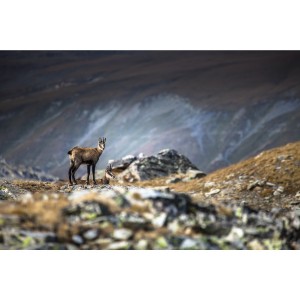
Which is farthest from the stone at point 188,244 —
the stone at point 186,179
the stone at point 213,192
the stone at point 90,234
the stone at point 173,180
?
the stone at point 173,180

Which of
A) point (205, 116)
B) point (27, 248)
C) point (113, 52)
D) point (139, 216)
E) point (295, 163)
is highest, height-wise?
point (113, 52)

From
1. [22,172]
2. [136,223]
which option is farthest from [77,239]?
[22,172]

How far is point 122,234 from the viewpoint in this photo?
1191cm

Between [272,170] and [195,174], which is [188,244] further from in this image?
[195,174]

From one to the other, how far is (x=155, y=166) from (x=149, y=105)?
Result: 932 cm

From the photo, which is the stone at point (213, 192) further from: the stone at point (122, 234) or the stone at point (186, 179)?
the stone at point (122, 234)

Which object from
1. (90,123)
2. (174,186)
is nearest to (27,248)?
(174,186)

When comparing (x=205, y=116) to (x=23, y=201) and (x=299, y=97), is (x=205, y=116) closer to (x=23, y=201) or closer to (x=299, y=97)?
(x=299, y=97)

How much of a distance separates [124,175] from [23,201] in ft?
64.7

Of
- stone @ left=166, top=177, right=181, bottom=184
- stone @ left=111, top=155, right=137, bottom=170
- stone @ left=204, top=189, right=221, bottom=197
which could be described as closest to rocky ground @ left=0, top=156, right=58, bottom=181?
stone @ left=111, top=155, right=137, bottom=170

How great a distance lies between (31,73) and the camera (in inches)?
1462

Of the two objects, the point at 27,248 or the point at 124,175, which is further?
the point at 124,175

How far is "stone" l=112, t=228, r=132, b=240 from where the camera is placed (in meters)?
11.9

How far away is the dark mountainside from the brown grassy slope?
12.3 metres
